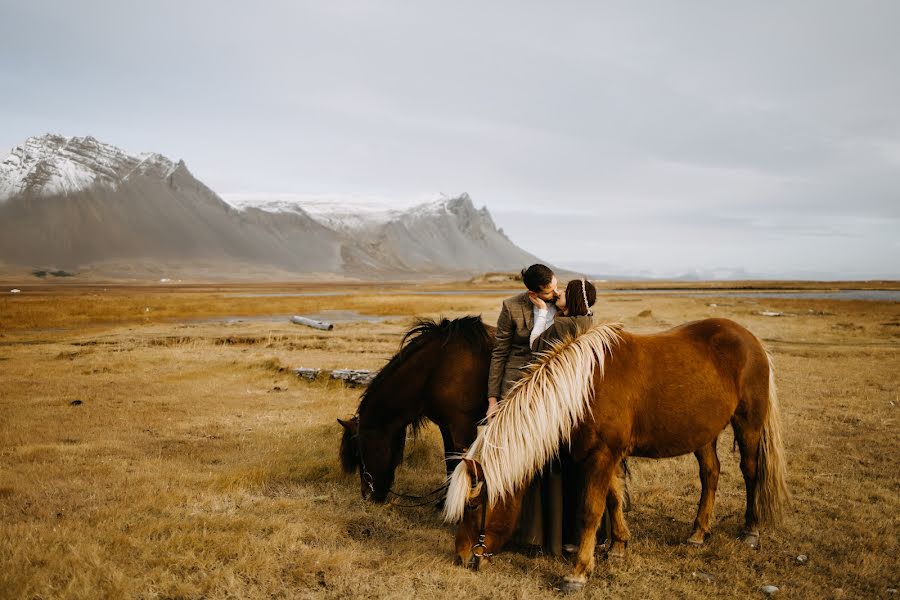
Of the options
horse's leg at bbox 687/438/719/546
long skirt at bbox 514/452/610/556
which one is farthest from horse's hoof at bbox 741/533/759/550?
long skirt at bbox 514/452/610/556

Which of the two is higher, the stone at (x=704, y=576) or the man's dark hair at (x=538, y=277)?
the man's dark hair at (x=538, y=277)

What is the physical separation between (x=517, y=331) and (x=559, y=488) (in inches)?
57.1

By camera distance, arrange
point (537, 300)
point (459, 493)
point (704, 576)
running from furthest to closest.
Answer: point (537, 300), point (704, 576), point (459, 493)

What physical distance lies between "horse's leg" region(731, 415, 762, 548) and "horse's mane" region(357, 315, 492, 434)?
8.75ft

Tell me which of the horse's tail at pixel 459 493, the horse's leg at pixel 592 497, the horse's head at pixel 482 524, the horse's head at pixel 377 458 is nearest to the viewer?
the horse's tail at pixel 459 493

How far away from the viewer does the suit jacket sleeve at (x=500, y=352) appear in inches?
201

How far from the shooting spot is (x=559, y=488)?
482 centimetres

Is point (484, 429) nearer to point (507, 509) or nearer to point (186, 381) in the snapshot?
point (507, 509)

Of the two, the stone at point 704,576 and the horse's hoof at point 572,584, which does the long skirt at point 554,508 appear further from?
the stone at point 704,576

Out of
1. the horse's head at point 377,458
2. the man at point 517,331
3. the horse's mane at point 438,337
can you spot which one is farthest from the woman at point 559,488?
the horse's head at point 377,458

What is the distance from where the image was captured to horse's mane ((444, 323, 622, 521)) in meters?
4.36

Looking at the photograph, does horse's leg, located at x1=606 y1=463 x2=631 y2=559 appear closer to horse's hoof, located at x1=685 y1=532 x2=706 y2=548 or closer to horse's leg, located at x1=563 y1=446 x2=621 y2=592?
horse's leg, located at x1=563 y1=446 x2=621 y2=592

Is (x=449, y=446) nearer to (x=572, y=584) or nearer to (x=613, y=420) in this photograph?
(x=572, y=584)

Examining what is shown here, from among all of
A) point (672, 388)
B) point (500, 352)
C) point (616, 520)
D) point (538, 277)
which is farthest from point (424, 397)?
point (672, 388)
